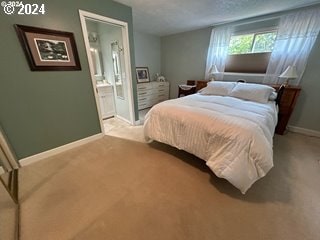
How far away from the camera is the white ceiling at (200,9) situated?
2298 mm

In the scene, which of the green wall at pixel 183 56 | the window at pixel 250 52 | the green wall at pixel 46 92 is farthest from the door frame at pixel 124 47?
the window at pixel 250 52

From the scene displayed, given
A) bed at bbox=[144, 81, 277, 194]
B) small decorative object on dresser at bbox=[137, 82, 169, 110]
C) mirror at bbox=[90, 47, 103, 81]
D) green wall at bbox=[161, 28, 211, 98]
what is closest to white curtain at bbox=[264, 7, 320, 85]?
bed at bbox=[144, 81, 277, 194]

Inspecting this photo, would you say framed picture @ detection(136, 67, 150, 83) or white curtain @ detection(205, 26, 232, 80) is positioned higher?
white curtain @ detection(205, 26, 232, 80)

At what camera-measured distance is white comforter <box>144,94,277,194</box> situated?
4.39 feet

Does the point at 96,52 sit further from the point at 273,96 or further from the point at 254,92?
the point at 273,96

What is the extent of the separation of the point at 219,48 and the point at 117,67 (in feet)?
8.38

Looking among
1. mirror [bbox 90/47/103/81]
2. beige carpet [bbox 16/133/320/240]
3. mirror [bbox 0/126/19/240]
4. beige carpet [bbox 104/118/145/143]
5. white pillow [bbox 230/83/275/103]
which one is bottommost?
beige carpet [bbox 104/118/145/143]

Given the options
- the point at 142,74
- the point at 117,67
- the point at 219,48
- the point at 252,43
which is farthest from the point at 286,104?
the point at 142,74

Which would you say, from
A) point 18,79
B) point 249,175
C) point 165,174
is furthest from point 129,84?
point 249,175

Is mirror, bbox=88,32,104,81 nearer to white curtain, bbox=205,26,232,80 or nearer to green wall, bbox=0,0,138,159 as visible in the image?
green wall, bbox=0,0,138,159

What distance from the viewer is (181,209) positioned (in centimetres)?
134

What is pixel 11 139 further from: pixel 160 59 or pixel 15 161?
pixel 160 59

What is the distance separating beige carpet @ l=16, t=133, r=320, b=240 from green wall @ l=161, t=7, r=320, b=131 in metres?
1.04

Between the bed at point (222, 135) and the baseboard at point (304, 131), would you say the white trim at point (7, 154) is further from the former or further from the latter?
the baseboard at point (304, 131)
